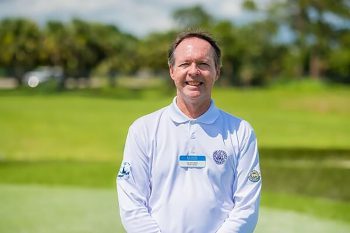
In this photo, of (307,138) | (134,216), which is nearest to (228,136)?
(134,216)

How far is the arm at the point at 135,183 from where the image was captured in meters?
2.44

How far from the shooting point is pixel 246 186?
8.06 feet

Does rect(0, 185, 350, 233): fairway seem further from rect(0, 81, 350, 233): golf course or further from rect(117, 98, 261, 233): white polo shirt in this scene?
rect(117, 98, 261, 233): white polo shirt

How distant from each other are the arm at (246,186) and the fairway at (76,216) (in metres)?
4.12

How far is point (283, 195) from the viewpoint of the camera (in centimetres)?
986

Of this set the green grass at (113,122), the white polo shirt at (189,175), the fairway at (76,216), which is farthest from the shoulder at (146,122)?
the green grass at (113,122)

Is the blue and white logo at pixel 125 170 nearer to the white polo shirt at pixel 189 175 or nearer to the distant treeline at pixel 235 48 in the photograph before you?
the white polo shirt at pixel 189 175

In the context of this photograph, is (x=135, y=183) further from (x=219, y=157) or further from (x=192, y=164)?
(x=219, y=157)

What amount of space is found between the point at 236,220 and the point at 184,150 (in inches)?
13.6

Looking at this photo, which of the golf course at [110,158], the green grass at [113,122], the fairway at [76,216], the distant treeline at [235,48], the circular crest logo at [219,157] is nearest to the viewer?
the circular crest logo at [219,157]

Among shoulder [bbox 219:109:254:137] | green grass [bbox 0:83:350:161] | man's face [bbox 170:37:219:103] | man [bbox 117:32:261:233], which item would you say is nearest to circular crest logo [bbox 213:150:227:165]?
man [bbox 117:32:261:233]

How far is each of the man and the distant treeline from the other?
142 ft

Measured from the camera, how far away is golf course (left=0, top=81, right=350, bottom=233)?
7.41 meters

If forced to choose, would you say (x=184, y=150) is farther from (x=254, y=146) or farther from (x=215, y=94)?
(x=215, y=94)
